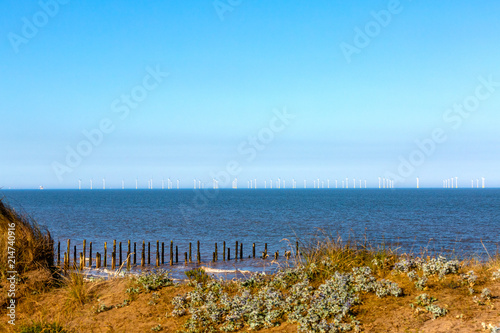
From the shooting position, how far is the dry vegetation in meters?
7.75

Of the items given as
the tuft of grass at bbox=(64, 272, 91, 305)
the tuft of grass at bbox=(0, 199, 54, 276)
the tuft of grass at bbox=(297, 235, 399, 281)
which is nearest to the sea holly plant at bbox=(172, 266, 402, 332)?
the tuft of grass at bbox=(297, 235, 399, 281)

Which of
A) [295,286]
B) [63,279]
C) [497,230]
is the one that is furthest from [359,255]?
[497,230]

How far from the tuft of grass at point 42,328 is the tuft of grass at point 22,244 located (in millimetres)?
2702

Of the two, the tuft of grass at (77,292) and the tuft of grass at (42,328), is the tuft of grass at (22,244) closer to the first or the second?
the tuft of grass at (77,292)

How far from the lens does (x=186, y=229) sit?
6041cm

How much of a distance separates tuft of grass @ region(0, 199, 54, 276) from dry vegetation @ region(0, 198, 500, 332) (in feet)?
0.13

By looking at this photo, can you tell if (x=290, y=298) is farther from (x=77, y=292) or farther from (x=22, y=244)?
(x=22, y=244)

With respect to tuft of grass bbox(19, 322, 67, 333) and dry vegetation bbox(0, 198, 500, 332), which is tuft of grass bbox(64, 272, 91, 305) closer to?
dry vegetation bbox(0, 198, 500, 332)

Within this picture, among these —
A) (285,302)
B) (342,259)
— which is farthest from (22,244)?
(342,259)

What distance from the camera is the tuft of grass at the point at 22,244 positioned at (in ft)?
35.7

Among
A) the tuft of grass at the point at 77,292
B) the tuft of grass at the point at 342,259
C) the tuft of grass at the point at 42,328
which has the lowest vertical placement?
the tuft of grass at the point at 42,328

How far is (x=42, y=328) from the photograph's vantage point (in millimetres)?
8406

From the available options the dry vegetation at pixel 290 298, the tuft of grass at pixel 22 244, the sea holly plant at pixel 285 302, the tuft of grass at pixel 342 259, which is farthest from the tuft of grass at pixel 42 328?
the tuft of grass at pixel 342 259

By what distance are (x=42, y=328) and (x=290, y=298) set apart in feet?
16.5
